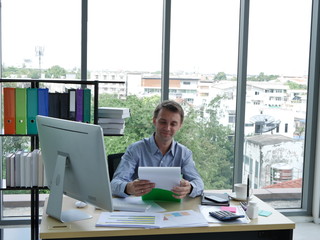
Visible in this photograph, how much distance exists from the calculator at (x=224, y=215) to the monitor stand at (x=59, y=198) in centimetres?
67

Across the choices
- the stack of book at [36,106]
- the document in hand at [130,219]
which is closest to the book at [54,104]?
the stack of book at [36,106]

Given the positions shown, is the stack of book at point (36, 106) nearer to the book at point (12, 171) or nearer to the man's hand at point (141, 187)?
the book at point (12, 171)

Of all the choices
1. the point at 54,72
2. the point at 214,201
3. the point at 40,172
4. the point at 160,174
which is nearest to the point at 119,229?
the point at 160,174

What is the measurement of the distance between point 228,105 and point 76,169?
2.32 m

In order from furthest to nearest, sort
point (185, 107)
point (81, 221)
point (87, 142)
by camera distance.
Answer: point (185, 107) → point (81, 221) → point (87, 142)

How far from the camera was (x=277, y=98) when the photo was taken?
4.30 m

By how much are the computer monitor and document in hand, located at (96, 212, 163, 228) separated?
96mm

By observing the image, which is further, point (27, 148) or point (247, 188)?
point (27, 148)

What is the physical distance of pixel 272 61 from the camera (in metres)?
4.20

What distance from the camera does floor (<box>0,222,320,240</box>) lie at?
11.2 feet

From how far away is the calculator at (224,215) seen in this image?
7.39 feet

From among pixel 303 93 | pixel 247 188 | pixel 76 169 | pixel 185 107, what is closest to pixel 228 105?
pixel 185 107

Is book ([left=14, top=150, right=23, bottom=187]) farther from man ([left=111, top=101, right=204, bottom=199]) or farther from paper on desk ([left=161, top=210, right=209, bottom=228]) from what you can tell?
paper on desk ([left=161, top=210, right=209, bottom=228])

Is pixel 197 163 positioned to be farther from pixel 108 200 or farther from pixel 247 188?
pixel 108 200
